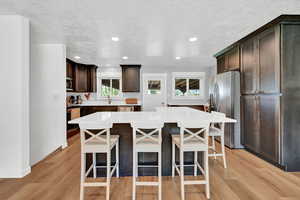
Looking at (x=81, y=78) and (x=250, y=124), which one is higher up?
(x=81, y=78)

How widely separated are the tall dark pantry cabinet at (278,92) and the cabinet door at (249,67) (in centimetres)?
8

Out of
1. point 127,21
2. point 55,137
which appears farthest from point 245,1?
point 55,137

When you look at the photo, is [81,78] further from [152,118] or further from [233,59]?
[233,59]

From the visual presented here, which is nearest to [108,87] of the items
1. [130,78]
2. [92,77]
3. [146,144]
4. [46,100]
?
[92,77]

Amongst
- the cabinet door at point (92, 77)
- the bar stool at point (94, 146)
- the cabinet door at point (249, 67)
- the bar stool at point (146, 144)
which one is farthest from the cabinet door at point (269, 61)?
the cabinet door at point (92, 77)

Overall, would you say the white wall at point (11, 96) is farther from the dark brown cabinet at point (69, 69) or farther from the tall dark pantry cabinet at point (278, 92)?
the tall dark pantry cabinet at point (278, 92)

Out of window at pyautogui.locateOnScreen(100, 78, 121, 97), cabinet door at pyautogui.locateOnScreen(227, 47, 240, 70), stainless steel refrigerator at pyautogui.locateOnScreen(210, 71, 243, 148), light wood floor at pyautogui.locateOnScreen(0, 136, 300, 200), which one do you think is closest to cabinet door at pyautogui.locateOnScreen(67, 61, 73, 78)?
window at pyautogui.locateOnScreen(100, 78, 121, 97)

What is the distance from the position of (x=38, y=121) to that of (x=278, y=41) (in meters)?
4.52

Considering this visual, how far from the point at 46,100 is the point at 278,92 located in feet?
14.4

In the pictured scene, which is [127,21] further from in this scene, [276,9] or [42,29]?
[276,9]

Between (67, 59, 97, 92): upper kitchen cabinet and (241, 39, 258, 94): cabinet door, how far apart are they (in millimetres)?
4834

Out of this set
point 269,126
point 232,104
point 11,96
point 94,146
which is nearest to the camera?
point 94,146

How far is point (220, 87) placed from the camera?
4012 millimetres

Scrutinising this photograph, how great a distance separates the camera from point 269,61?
2854mm
